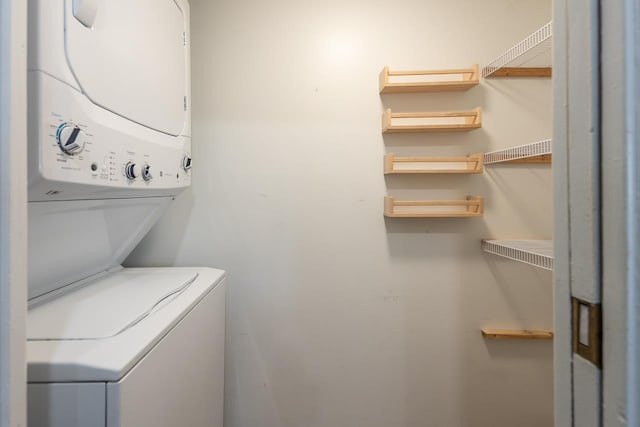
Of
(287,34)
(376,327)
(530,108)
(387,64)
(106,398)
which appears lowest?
(376,327)

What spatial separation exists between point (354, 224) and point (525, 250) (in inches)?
27.6

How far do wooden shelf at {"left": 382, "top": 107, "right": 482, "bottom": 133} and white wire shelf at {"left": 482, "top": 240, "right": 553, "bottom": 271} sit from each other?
53cm

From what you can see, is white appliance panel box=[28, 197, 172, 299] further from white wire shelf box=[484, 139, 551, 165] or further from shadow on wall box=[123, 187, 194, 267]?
white wire shelf box=[484, 139, 551, 165]

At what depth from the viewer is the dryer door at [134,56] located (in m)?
0.79

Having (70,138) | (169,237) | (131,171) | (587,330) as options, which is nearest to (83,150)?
(70,138)

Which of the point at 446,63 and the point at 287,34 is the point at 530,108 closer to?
the point at 446,63

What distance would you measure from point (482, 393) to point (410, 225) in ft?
2.82

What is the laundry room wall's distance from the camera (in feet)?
5.24

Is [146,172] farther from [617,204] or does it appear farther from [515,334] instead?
[515,334]

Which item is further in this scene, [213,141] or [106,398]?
[213,141]

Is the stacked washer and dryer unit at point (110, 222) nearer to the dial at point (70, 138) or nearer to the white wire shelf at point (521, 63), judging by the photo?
the dial at point (70, 138)

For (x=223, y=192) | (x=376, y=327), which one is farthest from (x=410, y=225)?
(x=223, y=192)

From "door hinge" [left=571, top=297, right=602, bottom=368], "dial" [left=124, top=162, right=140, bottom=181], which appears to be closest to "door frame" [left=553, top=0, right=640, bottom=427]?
"door hinge" [left=571, top=297, right=602, bottom=368]

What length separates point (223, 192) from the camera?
63.6 inches
